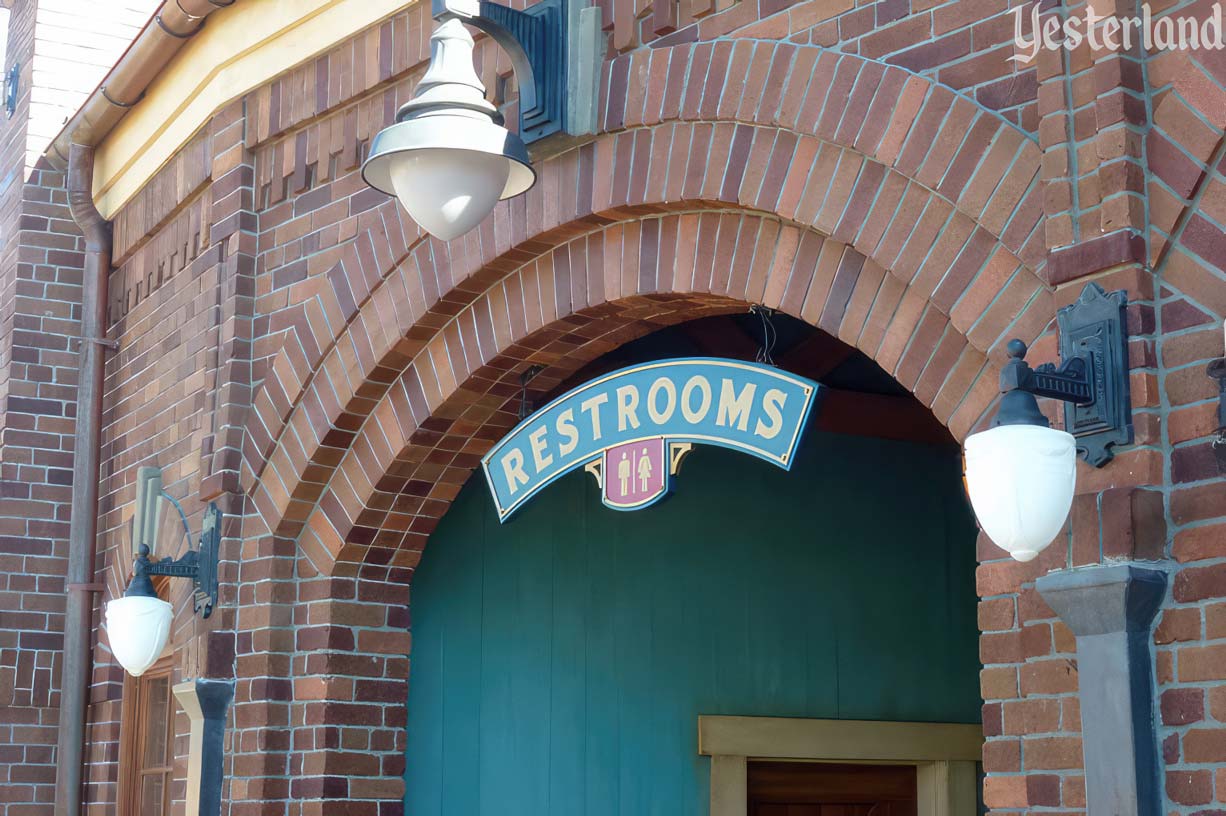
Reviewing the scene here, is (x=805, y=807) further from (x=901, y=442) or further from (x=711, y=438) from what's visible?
(x=711, y=438)

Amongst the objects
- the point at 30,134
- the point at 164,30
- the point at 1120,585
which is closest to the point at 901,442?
the point at 164,30

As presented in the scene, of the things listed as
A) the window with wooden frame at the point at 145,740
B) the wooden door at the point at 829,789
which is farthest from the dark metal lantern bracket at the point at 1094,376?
the window with wooden frame at the point at 145,740

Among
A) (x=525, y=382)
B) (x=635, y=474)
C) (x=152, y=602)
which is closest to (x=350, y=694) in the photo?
(x=152, y=602)

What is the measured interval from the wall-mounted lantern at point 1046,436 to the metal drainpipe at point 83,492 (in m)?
6.28

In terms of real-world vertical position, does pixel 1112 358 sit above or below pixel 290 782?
above

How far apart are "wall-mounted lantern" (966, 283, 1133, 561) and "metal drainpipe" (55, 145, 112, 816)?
628 centimetres

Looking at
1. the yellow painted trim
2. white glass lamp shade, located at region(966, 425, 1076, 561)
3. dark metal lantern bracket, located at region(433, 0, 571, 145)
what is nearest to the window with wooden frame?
the yellow painted trim

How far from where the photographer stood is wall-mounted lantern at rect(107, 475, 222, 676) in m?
6.25

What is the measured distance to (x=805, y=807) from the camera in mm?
7449

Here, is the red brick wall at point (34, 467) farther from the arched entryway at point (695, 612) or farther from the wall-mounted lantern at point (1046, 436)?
the wall-mounted lantern at point (1046, 436)

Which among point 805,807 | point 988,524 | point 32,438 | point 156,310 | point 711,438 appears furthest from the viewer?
point 32,438

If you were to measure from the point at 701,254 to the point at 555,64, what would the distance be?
89 cm

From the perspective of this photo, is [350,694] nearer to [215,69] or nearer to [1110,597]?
[215,69]

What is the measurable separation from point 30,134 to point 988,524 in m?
7.57
